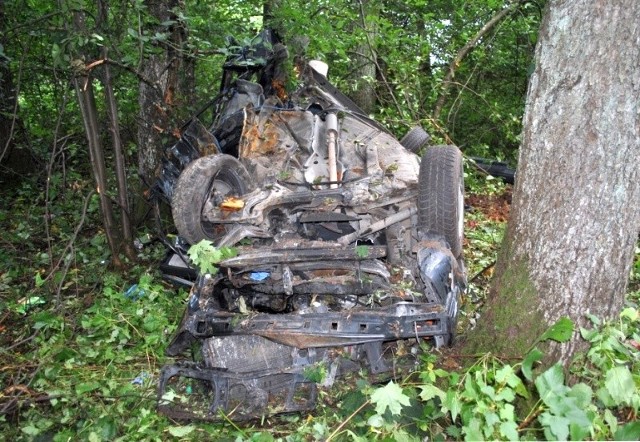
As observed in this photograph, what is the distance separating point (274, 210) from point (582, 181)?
2.13m

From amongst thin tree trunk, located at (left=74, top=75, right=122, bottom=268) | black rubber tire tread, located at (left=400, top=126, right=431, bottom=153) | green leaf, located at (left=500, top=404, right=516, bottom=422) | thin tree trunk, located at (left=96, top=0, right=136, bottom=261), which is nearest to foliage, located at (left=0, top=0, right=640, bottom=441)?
green leaf, located at (left=500, top=404, right=516, bottom=422)

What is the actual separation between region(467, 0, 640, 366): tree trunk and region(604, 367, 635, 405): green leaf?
33 centimetres

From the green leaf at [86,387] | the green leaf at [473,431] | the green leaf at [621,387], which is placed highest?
the green leaf at [621,387]

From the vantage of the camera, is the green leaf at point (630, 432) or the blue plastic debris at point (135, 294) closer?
the green leaf at point (630, 432)

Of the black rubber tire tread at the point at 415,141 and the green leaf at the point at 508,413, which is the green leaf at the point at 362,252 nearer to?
the green leaf at the point at 508,413

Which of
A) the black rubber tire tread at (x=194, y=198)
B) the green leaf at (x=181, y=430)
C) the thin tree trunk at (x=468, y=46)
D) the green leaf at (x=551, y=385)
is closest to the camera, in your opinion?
the green leaf at (x=551, y=385)

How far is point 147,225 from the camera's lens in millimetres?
5898

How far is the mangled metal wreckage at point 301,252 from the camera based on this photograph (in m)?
3.01

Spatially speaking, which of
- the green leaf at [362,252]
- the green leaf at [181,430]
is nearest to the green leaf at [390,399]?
the green leaf at [362,252]

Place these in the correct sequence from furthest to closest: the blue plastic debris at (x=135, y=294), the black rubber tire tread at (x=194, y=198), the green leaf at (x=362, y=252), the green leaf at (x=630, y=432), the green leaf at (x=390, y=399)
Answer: the blue plastic debris at (x=135, y=294)
the black rubber tire tread at (x=194, y=198)
the green leaf at (x=362, y=252)
the green leaf at (x=390, y=399)
the green leaf at (x=630, y=432)

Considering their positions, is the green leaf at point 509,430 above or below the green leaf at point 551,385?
below

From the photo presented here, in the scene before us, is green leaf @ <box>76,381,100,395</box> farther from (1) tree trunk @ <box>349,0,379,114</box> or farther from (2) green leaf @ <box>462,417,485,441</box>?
(1) tree trunk @ <box>349,0,379,114</box>

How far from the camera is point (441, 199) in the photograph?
3785 millimetres

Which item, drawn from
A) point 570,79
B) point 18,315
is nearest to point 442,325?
point 570,79
